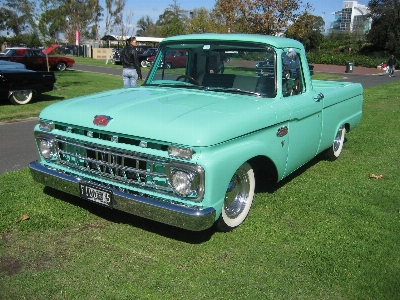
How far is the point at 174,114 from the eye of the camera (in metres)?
3.76

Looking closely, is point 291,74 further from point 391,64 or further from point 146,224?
point 391,64

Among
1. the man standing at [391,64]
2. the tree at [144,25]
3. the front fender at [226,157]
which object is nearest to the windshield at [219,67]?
the front fender at [226,157]

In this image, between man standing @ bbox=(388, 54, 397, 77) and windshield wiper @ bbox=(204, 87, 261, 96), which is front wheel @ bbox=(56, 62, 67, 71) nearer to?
man standing @ bbox=(388, 54, 397, 77)

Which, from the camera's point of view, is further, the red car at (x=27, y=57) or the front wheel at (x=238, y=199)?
the red car at (x=27, y=57)

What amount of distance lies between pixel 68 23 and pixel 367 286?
63309 mm

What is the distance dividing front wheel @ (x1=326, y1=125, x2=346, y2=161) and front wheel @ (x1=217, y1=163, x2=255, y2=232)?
2783 mm

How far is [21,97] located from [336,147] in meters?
9.14

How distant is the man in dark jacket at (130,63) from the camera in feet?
34.7

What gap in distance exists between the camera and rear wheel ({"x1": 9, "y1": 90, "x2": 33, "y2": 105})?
39.0ft

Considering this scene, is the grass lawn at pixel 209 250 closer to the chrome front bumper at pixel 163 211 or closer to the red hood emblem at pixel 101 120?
the chrome front bumper at pixel 163 211

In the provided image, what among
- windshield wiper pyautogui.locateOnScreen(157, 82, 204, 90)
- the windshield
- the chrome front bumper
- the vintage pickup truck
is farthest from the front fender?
windshield wiper pyautogui.locateOnScreen(157, 82, 204, 90)

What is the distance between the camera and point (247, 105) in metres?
4.15

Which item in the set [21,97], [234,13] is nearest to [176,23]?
[234,13]

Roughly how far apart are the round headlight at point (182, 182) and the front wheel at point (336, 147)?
12.4 ft
